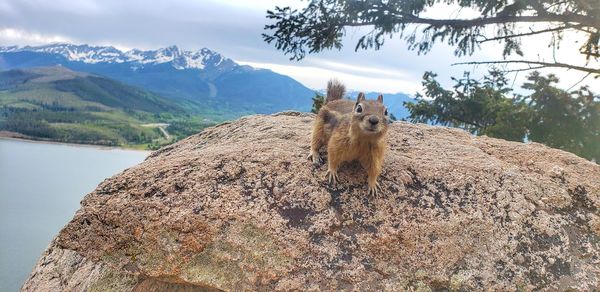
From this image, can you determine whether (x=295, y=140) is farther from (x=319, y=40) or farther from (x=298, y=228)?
(x=319, y=40)

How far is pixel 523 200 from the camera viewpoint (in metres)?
5.37

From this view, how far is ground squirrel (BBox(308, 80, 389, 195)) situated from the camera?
15.8 ft

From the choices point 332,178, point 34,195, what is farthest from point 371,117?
point 34,195

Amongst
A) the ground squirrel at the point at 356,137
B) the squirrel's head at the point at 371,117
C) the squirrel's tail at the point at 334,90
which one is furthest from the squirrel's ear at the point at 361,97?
the squirrel's tail at the point at 334,90

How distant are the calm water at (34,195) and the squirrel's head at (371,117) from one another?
37.6m

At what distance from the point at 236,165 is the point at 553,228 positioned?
3.59 metres

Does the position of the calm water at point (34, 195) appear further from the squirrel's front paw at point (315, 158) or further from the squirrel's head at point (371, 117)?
the squirrel's head at point (371, 117)

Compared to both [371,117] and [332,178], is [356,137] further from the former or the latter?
[332,178]

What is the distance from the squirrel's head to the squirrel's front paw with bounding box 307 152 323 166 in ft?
2.82

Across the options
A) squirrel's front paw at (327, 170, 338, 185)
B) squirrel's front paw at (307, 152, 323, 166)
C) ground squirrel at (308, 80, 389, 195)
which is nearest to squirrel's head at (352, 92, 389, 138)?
ground squirrel at (308, 80, 389, 195)

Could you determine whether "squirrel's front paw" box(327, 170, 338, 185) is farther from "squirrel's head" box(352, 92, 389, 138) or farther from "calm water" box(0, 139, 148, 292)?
"calm water" box(0, 139, 148, 292)

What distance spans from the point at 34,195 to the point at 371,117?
245 feet

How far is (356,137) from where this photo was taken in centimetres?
504

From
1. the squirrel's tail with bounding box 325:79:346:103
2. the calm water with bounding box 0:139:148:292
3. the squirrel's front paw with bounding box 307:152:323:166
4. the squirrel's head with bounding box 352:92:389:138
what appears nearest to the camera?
the squirrel's head with bounding box 352:92:389:138
